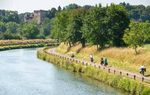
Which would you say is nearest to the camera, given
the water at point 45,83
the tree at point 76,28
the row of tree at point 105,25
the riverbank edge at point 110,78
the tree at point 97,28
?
the riverbank edge at point 110,78

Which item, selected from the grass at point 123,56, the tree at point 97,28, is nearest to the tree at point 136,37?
the grass at point 123,56

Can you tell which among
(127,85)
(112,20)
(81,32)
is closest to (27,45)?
(81,32)

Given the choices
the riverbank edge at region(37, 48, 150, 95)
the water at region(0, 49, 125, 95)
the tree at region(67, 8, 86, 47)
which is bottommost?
the water at region(0, 49, 125, 95)

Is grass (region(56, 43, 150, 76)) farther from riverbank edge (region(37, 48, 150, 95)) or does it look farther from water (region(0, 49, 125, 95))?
water (region(0, 49, 125, 95))

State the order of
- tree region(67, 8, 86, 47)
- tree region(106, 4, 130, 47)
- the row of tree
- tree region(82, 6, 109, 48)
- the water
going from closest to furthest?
1. the water
2. tree region(106, 4, 130, 47)
3. the row of tree
4. tree region(82, 6, 109, 48)
5. tree region(67, 8, 86, 47)

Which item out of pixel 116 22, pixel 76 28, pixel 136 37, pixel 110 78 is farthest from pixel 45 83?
pixel 76 28

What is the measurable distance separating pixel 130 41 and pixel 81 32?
93.2ft

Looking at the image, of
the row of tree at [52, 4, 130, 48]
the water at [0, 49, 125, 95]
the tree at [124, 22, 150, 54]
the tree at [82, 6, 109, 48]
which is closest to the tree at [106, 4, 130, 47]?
the row of tree at [52, 4, 130, 48]

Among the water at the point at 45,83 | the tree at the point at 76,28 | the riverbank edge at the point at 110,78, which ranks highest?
the tree at the point at 76,28

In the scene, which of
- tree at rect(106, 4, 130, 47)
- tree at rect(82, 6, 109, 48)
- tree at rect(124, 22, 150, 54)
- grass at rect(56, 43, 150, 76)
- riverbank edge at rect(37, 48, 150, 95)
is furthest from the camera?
tree at rect(82, 6, 109, 48)

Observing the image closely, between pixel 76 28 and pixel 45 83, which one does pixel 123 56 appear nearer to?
pixel 45 83

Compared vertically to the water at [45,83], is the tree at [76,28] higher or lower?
higher

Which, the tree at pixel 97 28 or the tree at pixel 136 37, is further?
the tree at pixel 97 28

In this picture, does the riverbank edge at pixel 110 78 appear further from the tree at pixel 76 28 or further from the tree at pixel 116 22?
the tree at pixel 76 28
